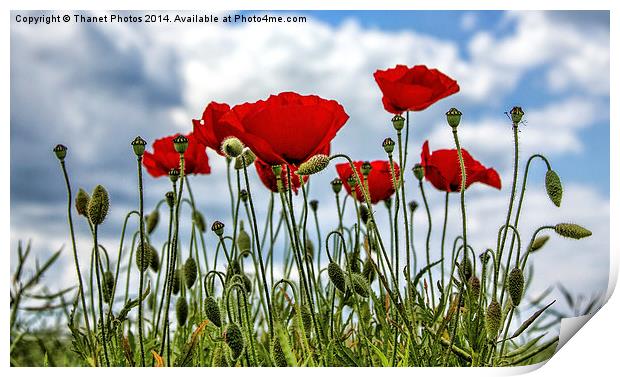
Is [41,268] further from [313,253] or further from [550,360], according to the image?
[550,360]

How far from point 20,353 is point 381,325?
0.59m

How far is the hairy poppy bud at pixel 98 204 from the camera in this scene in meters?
0.76

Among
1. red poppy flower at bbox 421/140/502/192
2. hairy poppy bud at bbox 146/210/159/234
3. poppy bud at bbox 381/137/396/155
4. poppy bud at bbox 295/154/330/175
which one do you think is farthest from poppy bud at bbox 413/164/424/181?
hairy poppy bud at bbox 146/210/159/234

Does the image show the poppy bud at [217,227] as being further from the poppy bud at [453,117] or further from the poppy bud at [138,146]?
the poppy bud at [453,117]

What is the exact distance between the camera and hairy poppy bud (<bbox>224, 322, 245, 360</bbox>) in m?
0.71

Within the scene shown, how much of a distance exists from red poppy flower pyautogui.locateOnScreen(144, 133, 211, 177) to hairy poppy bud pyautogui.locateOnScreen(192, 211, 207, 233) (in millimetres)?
72

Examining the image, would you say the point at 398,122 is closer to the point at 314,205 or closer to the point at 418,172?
the point at 418,172

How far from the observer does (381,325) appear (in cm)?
84

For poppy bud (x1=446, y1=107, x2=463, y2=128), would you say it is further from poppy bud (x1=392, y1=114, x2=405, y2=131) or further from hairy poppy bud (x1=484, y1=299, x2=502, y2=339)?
hairy poppy bud (x1=484, y1=299, x2=502, y2=339)

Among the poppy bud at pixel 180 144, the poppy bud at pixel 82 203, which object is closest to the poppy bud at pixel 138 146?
the poppy bud at pixel 180 144

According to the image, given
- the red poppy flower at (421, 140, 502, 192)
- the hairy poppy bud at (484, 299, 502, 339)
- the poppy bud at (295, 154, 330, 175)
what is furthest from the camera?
the red poppy flower at (421, 140, 502, 192)

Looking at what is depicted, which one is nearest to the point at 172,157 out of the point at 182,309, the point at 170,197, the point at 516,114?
the point at 170,197

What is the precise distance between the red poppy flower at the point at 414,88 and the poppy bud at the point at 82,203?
0.36 meters
